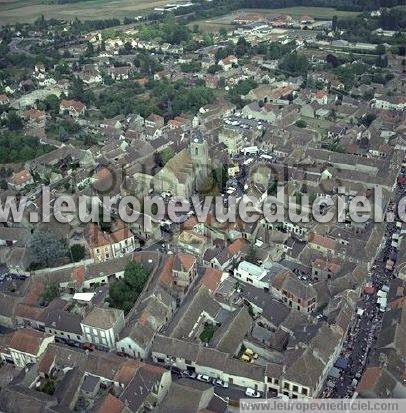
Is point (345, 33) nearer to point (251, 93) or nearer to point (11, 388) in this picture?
point (251, 93)

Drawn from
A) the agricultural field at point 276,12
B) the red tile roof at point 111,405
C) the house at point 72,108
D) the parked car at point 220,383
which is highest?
the agricultural field at point 276,12

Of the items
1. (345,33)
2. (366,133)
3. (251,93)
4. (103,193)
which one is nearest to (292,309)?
(103,193)

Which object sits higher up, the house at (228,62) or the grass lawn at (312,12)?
the grass lawn at (312,12)

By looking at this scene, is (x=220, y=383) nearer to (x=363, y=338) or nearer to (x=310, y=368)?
(x=310, y=368)

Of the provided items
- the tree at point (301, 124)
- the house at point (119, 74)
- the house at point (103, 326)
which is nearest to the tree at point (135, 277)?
the house at point (103, 326)

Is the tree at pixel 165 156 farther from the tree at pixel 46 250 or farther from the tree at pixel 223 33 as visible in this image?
the tree at pixel 223 33

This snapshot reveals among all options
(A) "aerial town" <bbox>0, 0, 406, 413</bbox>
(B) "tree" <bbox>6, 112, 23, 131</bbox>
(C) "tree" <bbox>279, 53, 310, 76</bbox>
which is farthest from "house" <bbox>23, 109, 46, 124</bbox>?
(C) "tree" <bbox>279, 53, 310, 76</bbox>
